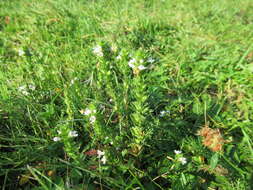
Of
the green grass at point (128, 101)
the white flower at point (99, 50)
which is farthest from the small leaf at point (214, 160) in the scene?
the white flower at point (99, 50)

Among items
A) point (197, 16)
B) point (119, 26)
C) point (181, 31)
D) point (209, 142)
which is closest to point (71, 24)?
point (119, 26)

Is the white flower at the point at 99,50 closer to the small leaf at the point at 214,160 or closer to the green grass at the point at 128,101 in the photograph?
the green grass at the point at 128,101

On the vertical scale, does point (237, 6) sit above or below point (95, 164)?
above

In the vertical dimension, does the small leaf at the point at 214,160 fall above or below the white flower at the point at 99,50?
below

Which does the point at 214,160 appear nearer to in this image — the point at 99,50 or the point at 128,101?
the point at 128,101

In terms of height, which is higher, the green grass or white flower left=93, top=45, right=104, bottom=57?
white flower left=93, top=45, right=104, bottom=57

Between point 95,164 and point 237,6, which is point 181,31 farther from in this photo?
point 95,164

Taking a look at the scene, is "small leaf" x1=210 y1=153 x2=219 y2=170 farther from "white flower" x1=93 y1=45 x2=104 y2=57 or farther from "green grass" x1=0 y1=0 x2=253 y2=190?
"white flower" x1=93 y1=45 x2=104 y2=57

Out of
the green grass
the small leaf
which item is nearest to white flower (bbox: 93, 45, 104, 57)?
the green grass

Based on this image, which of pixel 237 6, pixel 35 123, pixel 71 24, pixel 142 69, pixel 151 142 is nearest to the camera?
pixel 142 69
